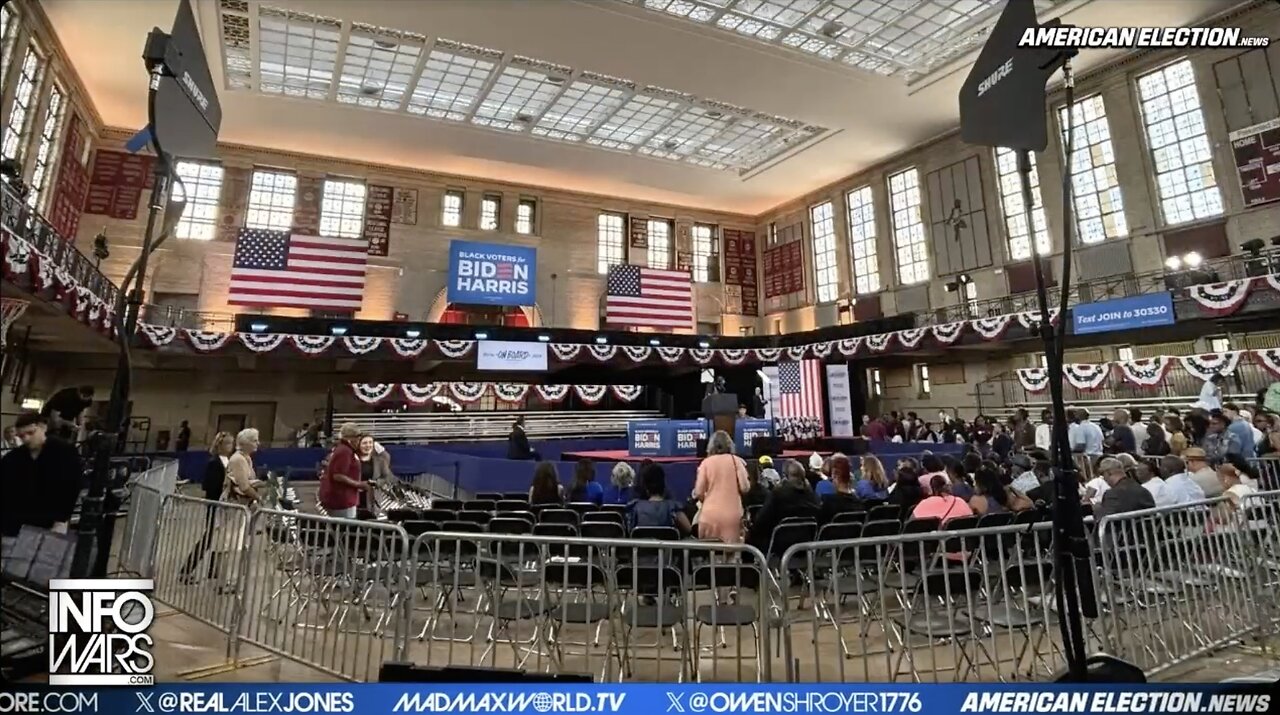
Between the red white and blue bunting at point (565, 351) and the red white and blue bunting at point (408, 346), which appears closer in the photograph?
the red white and blue bunting at point (408, 346)

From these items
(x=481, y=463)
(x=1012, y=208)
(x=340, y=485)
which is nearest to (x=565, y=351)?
(x=481, y=463)

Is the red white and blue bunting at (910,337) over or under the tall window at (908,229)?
under

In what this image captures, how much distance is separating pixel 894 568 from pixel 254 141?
897 inches

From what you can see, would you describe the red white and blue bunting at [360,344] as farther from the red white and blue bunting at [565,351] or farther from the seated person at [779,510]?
the seated person at [779,510]

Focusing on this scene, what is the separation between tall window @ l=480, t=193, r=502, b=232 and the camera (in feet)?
74.3

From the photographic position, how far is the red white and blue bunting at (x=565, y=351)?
1838cm

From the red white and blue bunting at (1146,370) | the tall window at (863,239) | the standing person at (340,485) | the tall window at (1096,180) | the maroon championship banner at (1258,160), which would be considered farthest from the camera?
the tall window at (863,239)

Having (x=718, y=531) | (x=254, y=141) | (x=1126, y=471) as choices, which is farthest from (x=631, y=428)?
(x=254, y=141)

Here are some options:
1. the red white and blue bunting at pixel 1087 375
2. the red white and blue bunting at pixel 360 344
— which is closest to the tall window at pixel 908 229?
the red white and blue bunting at pixel 1087 375

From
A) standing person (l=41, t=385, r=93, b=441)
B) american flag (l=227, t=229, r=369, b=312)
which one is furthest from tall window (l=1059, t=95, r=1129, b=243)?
american flag (l=227, t=229, r=369, b=312)

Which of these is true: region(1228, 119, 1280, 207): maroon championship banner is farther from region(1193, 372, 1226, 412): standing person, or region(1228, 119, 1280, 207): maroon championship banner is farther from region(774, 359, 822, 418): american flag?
region(774, 359, 822, 418): american flag

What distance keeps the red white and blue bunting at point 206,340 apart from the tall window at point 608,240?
44.2ft

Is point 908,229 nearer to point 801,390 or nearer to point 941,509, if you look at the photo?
point 801,390

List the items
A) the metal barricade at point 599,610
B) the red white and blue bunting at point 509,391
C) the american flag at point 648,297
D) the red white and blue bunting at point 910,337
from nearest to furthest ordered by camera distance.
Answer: the metal barricade at point 599,610 → the red white and blue bunting at point 910,337 → the red white and blue bunting at point 509,391 → the american flag at point 648,297
